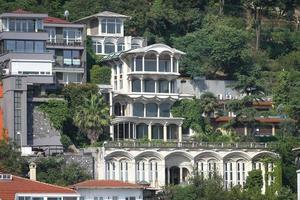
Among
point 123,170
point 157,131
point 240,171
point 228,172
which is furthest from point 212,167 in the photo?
point 157,131

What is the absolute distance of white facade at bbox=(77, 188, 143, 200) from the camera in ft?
362

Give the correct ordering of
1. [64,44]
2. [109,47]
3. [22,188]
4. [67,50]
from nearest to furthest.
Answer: [22,188] < [67,50] < [64,44] < [109,47]

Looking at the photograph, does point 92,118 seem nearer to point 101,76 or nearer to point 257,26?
point 101,76

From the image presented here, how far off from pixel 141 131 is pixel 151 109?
7.75 feet

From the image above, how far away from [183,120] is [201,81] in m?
8.17

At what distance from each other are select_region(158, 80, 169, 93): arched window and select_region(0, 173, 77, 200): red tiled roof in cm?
2917

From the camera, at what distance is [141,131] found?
132 metres

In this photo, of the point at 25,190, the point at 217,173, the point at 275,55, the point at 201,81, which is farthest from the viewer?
the point at 275,55

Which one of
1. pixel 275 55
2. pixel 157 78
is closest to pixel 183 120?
pixel 157 78

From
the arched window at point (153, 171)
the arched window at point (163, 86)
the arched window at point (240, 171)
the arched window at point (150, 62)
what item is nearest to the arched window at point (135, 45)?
the arched window at point (150, 62)

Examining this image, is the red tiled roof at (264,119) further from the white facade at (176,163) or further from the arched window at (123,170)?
the arched window at (123,170)

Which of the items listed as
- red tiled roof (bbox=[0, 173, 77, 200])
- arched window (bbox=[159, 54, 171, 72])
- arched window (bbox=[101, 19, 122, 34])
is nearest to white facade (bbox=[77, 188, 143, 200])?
red tiled roof (bbox=[0, 173, 77, 200])

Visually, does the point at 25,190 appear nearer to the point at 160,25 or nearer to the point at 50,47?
the point at 50,47

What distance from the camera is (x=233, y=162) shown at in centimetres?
12850
